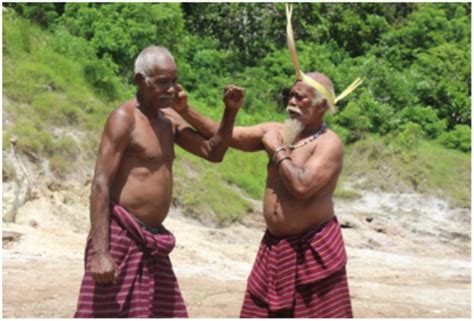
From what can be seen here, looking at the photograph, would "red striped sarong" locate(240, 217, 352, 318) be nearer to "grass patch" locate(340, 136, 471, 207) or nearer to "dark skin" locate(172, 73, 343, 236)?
"dark skin" locate(172, 73, 343, 236)

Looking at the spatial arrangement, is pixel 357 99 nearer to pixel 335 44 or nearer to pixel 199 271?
pixel 335 44

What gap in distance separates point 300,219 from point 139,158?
2.65 feet

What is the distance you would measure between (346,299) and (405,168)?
9790 mm

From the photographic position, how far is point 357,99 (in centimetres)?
1445

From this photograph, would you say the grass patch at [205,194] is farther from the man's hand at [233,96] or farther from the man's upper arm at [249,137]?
the man's hand at [233,96]

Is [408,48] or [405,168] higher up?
[408,48]

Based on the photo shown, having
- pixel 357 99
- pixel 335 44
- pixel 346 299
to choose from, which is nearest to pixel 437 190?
pixel 357 99

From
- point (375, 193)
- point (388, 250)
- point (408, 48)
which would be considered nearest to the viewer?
point (388, 250)

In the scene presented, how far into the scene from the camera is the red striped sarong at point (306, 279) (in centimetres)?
381

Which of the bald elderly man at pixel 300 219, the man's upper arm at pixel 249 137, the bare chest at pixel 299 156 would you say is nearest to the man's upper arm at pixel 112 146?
the bald elderly man at pixel 300 219

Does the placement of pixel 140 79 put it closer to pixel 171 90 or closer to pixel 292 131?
pixel 171 90

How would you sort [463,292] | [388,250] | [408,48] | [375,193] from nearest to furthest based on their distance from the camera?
1. [463,292]
2. [388,250]
3. [375,193]
4. [408,48]

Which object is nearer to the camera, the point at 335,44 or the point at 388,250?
the point at 388,250

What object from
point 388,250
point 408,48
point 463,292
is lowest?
point 388,250
